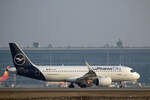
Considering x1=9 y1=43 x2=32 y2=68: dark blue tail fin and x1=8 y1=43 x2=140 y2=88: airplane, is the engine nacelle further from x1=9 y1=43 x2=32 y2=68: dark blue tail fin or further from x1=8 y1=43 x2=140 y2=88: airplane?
x1=9 y1=43 x2=32 y2=68: dark blue tail fin

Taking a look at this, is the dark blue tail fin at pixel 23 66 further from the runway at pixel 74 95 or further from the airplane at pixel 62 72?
the runway at pixel 74 95

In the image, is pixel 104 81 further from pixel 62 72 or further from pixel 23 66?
pixel 23 66

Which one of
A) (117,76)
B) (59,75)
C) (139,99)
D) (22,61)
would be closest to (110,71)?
(117,76)

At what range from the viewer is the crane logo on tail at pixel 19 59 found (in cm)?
9000

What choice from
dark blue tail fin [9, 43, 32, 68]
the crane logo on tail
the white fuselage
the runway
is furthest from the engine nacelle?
the runway

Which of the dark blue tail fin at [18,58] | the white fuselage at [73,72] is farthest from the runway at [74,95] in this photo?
the dark blue tail fin at [18,58]

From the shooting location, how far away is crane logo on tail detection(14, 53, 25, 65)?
90.0 metres

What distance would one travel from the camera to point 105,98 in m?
56.1

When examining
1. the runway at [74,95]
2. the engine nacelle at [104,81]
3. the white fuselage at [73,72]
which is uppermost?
the white fuselage at [73,72]

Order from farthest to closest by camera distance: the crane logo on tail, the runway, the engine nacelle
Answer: the crane logo on tail < the engine nacelle < the runway

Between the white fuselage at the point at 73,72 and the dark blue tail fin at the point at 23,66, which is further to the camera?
the white fuselage at the point at 73,72

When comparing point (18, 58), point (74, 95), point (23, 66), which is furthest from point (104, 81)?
point (74, 95)

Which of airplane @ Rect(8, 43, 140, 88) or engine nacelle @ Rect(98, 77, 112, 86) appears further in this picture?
airplane @ Rect(8, 43, 140, 88)

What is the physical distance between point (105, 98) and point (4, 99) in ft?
31.9
